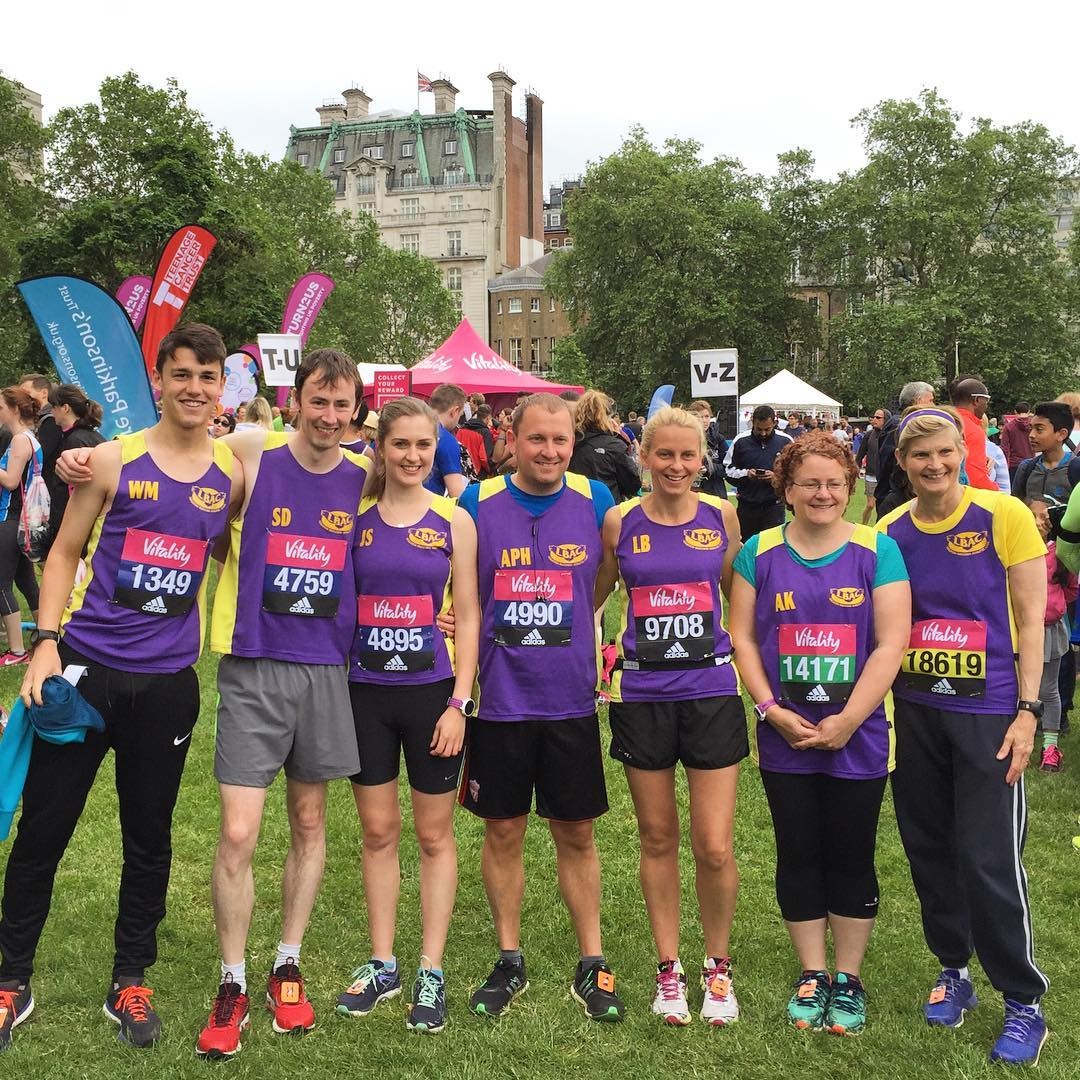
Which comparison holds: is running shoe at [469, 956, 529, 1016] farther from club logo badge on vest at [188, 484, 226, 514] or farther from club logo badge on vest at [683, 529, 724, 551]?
club logo badge on vest at [188, 484, 226, 514]

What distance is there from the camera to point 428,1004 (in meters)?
3.53

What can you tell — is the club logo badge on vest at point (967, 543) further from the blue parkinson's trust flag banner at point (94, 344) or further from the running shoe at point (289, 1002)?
the blue parkinson's trust flag banner at point (94, 344)

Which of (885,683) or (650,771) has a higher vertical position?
(885,683)

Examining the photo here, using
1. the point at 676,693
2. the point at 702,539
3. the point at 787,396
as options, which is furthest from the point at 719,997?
the point at 787,396

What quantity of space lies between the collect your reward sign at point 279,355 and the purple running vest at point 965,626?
1324 centimetres

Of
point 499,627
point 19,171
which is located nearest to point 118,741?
point 499,627

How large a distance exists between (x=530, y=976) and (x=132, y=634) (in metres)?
1.83

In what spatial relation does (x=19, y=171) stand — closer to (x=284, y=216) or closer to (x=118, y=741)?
(x=284, y=216)

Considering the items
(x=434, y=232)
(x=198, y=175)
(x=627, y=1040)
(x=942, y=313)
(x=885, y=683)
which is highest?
(x=434, y=232)

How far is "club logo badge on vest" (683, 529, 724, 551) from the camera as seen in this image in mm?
3545

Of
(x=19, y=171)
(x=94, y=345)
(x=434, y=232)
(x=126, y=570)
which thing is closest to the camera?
(x=126, y=570)

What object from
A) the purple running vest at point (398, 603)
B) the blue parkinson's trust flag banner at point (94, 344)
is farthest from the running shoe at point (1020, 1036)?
the blue parkinson's trust flag banner at point (94, 344)

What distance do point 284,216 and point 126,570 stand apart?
47.7 meters

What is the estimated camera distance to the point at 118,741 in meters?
3.40
